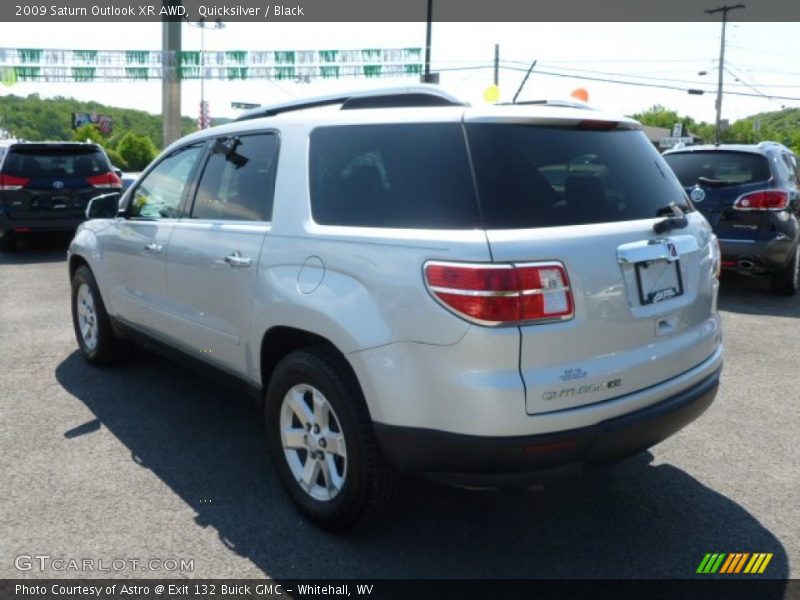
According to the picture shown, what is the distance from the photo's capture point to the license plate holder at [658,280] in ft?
9.26

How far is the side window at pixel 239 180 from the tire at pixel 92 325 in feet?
5.54

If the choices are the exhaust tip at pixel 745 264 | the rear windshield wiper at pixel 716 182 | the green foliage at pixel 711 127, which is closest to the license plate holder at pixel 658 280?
the exhaust tip at pixel 745 264

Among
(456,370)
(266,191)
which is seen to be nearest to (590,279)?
(456,370)

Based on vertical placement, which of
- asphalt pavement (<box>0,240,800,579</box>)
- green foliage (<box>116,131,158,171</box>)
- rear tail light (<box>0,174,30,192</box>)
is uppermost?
green foliage (<box>116,131,158,171</box>)

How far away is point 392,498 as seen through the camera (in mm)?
2961

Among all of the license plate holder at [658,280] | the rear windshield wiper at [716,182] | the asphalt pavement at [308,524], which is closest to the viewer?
the license plate holder at [658,280]

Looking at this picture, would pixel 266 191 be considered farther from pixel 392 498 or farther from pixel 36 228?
pixel 36 228

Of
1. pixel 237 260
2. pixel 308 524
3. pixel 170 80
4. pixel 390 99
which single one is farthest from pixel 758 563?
pixel 170 80

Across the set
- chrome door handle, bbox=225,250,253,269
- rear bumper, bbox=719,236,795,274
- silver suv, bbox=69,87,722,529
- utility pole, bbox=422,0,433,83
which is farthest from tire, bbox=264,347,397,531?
utility pole, bbox=422,0,433,83

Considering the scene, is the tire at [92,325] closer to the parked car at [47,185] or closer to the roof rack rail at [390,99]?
the roof rack rail at [390,99]

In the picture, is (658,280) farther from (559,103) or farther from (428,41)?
(428,41)

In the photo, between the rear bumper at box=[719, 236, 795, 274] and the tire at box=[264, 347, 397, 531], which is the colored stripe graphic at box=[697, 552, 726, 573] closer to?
the tire at box=[264, 347, 397, 531]

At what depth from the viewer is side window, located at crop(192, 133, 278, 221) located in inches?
139

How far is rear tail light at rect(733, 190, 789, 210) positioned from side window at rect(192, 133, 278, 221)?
586 centimetres
